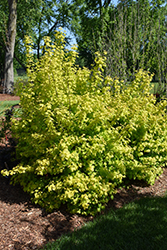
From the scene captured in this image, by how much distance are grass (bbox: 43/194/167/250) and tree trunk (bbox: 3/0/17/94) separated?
39.0ft

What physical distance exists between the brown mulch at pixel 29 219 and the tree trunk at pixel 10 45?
10.9 meters

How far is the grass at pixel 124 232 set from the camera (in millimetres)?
2891

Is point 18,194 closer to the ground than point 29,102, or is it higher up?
closer to the ground

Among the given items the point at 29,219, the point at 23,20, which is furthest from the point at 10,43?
the point at 29,219

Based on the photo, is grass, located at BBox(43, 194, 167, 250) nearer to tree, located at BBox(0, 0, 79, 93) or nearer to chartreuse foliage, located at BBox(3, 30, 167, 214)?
chartreuse foliage, located at BBox(3, 30, 167, 214)

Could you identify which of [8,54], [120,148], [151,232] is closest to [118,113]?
[120,148]

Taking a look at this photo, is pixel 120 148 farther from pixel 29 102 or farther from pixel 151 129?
pixel 29 102

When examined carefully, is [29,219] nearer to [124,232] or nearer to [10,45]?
[124,232]

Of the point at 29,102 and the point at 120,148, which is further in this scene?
the point at 29,102

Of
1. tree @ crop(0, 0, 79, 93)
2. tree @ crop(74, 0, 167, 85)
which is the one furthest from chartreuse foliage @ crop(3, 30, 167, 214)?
tree @ crop(0, 0, 79, 93)

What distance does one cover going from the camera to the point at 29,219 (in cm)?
353

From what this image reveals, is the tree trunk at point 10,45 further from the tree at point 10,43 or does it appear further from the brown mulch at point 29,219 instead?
the brown mulch at point 29,219

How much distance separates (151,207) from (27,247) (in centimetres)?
209

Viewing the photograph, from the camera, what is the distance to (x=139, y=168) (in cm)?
407
